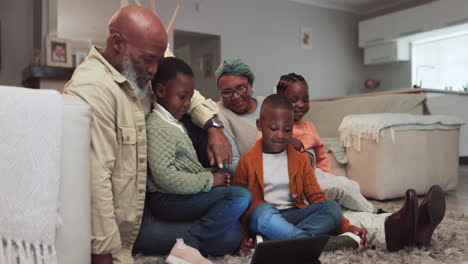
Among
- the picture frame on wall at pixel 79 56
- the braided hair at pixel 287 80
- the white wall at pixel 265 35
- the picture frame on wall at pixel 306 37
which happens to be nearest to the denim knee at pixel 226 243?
the braided hair at pixel 287 80

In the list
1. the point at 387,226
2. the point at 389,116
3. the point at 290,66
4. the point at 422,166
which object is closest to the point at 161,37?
the point at 387,226

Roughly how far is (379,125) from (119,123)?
1.81 m

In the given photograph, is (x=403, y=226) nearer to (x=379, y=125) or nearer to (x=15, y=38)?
(x=379, y=125)

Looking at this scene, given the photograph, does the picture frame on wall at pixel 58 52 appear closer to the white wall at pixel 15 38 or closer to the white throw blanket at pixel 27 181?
the white wall at pixel 15 38

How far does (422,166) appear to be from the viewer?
2588 millimetres

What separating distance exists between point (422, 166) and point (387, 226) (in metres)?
1.47

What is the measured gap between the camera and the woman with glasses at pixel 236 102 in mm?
1633

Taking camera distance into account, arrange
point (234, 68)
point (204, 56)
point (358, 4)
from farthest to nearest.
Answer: point (358, 4) → point (204, 56) → point (234, 68)

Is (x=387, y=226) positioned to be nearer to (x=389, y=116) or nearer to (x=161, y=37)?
(x=161, y=37)

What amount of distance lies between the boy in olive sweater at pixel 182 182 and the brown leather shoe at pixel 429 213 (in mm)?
587

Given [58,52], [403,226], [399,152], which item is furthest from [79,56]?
[403,226]

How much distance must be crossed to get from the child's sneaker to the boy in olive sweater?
Result: 6 cm

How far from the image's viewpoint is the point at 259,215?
1.33m

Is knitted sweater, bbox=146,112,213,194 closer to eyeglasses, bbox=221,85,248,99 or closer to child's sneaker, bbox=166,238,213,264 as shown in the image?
child's sneaker, bbox=166,238,213,264
